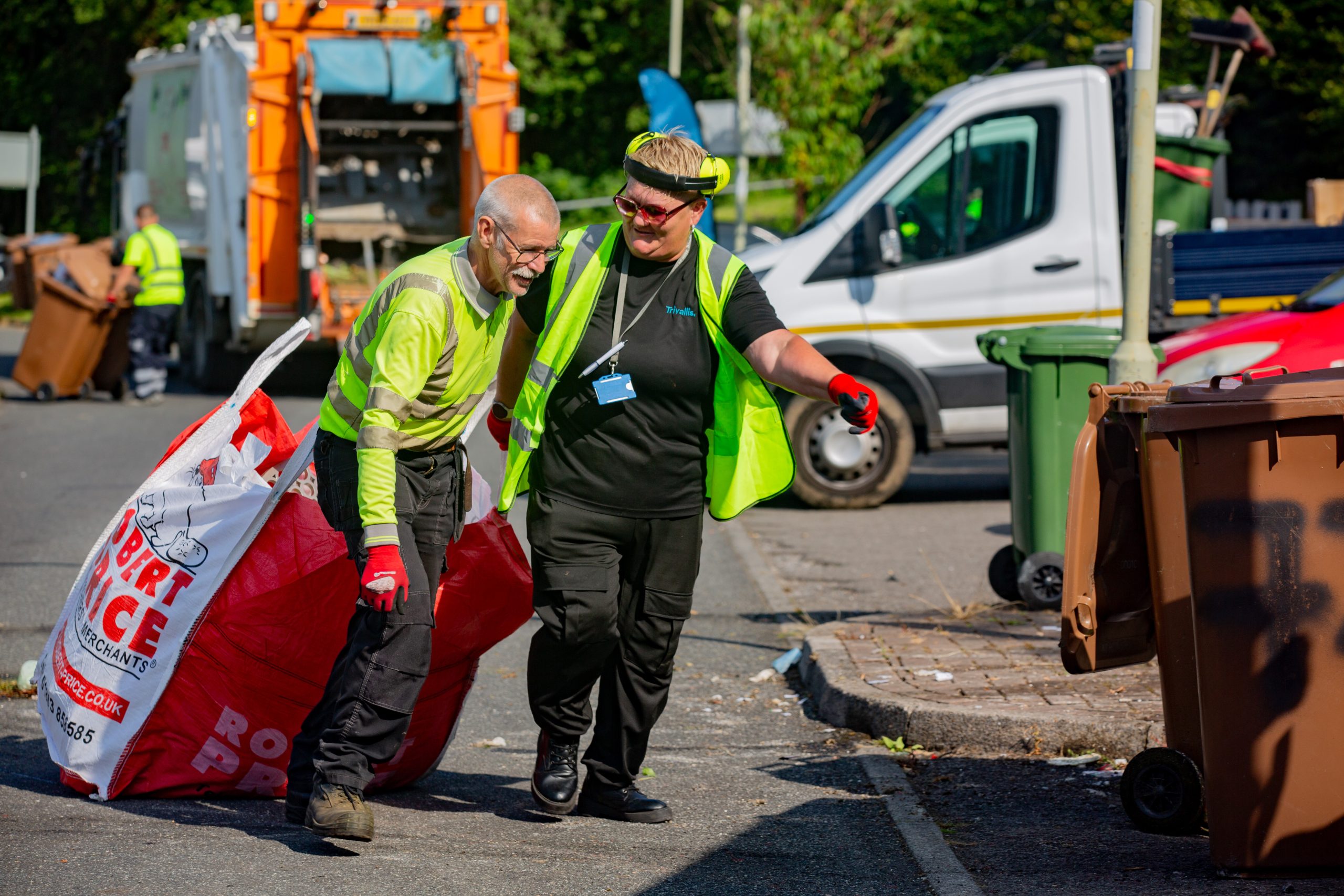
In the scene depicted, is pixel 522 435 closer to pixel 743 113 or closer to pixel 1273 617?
pixel 1273 617

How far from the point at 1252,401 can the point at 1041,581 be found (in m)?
3.01

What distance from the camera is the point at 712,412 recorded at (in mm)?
4156

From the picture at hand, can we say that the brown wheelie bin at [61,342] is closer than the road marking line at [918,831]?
No

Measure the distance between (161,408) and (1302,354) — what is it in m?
10.4

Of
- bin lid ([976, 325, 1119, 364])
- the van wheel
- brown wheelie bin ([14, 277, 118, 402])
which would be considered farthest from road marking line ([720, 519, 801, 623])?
brown wheelie bin ([14, 277, 118, 402])

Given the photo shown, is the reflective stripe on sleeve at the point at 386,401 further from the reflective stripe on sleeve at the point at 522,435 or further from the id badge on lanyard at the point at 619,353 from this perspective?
the id badge on lanyard at the point at 619,353

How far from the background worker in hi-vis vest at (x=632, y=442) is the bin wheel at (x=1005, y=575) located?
9.08 ft

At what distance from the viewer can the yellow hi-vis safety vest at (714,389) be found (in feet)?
13.2

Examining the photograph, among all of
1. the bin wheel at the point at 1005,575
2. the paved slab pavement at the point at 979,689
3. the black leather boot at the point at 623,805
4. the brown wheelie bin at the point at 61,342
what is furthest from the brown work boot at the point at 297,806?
the brown wheelie bin at the point at 61,342

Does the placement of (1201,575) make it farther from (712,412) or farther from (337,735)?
(337,735)

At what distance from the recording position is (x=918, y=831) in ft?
13.4

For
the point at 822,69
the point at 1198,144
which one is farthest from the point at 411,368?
the point at 822,69

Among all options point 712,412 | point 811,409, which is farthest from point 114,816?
point 811,409

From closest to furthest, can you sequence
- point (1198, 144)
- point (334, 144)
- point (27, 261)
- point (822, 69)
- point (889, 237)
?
point (889, 237) < point (1198, 144) < point (334, 144) < point (822, 69) < point (27, 261)
